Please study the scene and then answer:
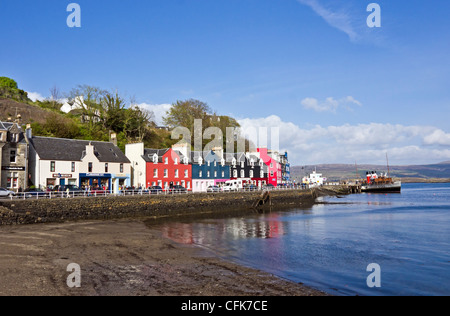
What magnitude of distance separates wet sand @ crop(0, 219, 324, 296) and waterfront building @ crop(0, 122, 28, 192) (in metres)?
14.9

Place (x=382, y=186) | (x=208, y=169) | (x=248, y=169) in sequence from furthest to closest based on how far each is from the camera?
(x=382, y=186)
(x=248, y=169)
(x=208, y=169)

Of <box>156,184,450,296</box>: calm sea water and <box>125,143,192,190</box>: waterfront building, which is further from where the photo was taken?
<box>125,143,192,190</box>: waterfront building

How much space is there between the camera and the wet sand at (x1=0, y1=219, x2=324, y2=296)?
13.1 meters

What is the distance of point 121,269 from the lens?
631 inches

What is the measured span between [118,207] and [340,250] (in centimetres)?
2502

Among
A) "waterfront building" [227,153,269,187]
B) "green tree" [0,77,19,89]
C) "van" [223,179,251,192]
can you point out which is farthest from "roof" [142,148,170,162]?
"green tree" [0,77,19,89]

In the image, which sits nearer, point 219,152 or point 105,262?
point 105,262

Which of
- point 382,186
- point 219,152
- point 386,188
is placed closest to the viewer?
point 219,152

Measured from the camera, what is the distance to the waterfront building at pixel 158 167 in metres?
53.3

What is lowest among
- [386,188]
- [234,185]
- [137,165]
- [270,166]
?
[386,188]

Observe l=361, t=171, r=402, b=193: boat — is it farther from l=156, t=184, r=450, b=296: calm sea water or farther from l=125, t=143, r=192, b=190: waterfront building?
l=156, t=184, r=450, b=296: calm sea water

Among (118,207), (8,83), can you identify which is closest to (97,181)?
(118,207)

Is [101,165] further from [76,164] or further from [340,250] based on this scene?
[340,250]

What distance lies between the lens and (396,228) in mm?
33188
